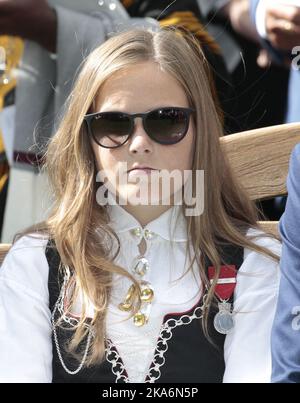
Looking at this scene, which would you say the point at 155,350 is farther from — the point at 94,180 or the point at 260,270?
the point at 94,180

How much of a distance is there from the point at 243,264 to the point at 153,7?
113cm

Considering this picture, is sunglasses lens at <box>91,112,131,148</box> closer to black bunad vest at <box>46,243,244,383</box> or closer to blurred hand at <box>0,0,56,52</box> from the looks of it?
black bunad vest at <box>46,243,244,383</box>

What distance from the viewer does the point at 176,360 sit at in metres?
1.66

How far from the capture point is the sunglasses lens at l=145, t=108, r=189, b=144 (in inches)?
67.6

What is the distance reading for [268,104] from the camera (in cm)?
265

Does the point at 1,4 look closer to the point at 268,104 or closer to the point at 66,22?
the point at 66,22

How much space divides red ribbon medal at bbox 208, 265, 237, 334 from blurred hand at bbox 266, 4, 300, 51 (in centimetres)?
93

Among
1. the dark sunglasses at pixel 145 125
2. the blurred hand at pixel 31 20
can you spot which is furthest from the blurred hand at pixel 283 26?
the dark sunglasses at pixel 145 125

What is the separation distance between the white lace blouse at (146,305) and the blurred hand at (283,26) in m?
0.85

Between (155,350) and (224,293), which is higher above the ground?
(224,293)

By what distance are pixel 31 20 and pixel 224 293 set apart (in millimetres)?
1237

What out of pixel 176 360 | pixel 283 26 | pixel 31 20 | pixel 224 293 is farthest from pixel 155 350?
pixel 31 20
